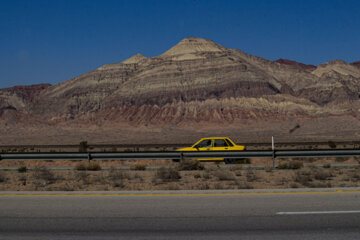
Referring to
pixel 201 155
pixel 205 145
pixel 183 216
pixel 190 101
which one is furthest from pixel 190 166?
pixel 190 101

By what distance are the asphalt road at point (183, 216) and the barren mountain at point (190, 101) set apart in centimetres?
6468

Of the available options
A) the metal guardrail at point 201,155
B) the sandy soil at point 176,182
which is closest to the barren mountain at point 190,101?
the metal guardrail at point 201,155

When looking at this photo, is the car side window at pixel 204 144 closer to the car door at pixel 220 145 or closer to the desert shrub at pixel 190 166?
the car door at pixel 220 145

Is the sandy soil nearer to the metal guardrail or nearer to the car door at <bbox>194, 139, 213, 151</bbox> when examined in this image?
the metal guardrail

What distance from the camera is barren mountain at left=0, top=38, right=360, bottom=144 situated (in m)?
81.3

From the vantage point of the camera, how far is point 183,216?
7195mm

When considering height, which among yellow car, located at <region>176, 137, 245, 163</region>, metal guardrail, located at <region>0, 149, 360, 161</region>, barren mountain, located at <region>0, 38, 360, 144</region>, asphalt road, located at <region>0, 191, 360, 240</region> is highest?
barren mountain, located at <region>0, 38, 360, 144</region>

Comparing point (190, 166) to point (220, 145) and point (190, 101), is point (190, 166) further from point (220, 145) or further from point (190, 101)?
point (190, 101)

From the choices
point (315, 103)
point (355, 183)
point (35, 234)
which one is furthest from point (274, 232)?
point (315, 103)

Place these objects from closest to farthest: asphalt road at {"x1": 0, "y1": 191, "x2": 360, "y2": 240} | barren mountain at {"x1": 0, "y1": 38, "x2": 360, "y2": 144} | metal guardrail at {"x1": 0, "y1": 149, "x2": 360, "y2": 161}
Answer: asphalt road at {"x1": 0, "y1": 191, "x2": 360, "y2": 240}, metal guardrail at {"x1": 0, "y1": 149, "x2": 360, "y2": 161}, barren mountain at {"x1": 0, "y1": 38, "x2": 360, "y2": 144}

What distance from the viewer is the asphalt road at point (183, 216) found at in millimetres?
6133

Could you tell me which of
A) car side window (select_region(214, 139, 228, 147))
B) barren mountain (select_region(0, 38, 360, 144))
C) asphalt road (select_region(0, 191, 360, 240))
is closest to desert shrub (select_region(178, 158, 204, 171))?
car side window (select_region(214, 139, 228, 147))

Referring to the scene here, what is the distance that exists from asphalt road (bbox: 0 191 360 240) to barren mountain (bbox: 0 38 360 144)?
64681 mm

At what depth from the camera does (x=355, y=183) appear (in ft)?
37.9
